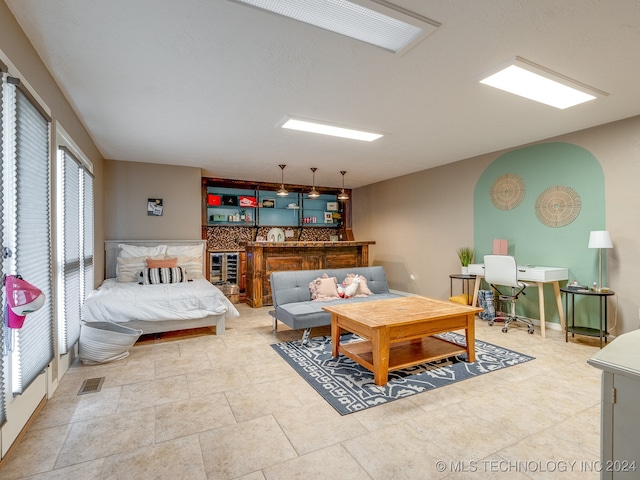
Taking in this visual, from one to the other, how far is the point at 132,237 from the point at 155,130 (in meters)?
2.42

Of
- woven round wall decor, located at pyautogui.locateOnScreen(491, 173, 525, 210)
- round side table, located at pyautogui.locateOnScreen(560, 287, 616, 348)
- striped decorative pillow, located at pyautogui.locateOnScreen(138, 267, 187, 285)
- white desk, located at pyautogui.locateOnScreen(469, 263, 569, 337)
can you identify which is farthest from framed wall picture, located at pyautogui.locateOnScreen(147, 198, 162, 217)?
round side table, located at pyautogui.locateOnScreen(560, 287, 616, 348)

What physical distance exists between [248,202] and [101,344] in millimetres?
4921

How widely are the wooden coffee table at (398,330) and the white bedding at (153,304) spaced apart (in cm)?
165

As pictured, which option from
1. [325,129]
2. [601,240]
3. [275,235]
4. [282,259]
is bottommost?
[282,259]

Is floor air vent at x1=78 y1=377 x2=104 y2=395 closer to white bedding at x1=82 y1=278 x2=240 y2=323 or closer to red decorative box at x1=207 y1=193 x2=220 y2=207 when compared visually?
white bedding at x1=82 y1=278 x2=240 y2=323

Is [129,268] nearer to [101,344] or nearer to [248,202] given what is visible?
[101,344]

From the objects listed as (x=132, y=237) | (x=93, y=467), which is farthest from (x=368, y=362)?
(x=132, y=237)

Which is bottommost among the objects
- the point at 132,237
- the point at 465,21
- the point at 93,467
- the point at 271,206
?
the point at 93,467

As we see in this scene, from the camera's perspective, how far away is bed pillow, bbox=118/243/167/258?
529cm

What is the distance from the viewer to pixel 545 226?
15.3ft

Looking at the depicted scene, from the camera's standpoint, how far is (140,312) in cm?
381

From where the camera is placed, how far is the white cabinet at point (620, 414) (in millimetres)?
989

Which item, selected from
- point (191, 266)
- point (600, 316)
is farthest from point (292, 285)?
point (600, 316)

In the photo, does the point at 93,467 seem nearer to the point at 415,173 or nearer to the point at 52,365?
the point at 52,365
